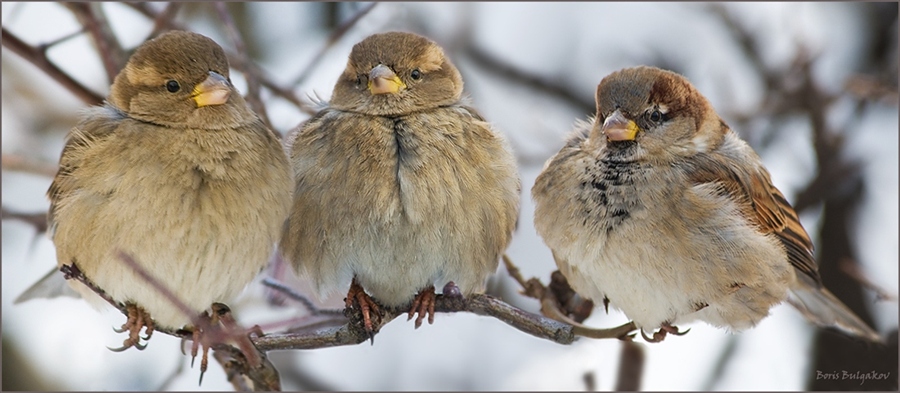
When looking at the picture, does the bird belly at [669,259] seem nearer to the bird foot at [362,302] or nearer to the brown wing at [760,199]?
the brown wing at [760,199]

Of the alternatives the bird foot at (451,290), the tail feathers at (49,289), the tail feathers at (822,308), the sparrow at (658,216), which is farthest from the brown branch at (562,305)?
the tail feathers at (49,289)

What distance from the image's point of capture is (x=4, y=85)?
446cm

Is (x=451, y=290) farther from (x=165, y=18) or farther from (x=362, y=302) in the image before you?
(x=165, y=18)

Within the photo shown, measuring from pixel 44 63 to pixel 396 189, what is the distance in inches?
54.7

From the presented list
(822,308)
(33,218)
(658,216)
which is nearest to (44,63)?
(33,218)

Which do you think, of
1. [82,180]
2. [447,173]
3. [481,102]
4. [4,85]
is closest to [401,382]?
[481,102]

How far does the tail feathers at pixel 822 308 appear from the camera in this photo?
11.1ft

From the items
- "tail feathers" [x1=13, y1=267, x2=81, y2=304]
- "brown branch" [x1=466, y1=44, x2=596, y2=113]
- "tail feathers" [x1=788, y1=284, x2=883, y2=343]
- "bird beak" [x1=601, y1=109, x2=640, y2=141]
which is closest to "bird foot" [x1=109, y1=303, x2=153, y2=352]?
"tail feathers" [x1=13, y1=267, x2=81, y2=304]

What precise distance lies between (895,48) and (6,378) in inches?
189

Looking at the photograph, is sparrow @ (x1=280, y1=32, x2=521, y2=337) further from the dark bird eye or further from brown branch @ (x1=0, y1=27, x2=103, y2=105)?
brown branch @ (x1=0, y1=27, x2=103, y2=105)

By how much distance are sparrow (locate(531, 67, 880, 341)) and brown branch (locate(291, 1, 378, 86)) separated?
113 centimetres

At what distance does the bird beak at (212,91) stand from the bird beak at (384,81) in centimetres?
46

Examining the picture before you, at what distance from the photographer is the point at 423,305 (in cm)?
272

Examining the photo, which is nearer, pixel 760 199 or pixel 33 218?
pixel 760 199
